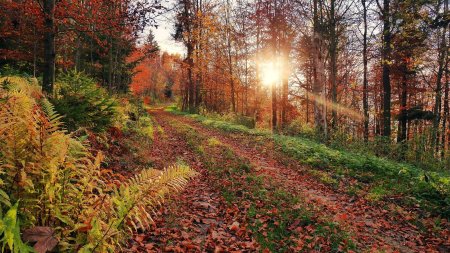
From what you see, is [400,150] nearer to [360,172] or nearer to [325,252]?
[360,172]

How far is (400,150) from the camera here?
12.6 meters

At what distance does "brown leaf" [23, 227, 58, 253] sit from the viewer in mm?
2180

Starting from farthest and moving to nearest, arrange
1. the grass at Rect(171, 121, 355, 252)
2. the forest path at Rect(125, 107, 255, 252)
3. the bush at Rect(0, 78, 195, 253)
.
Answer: the grass at Rect(171, 121, 355, 252), the forest path at Rect(125, 107, 255, 252), the bush at Rect(0, 78, 195, 253)

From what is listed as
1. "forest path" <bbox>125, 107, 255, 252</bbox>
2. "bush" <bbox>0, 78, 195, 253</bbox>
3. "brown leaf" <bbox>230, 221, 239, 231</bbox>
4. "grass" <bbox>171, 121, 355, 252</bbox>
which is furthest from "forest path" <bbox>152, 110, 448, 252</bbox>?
"bush" <bbox>0, 78, 195, 253</bbox>

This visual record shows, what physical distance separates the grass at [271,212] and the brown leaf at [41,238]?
2.95 m

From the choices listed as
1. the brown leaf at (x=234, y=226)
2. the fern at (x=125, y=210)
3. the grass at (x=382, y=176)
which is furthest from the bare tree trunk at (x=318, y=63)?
the fern at (x=125, y=210)

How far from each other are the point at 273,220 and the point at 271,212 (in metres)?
0.23

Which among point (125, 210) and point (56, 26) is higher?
point (56, 26)

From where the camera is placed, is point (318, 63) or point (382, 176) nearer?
point (382, 176)

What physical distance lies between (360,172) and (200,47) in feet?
76.6

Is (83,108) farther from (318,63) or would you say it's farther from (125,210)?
(318,63)

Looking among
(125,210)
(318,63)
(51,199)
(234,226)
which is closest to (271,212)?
(234,226)

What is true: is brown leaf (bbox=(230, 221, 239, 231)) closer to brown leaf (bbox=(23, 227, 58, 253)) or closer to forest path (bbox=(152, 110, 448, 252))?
forest path (bbox=(152, 110, 448, 252))

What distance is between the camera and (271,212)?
5371 millimetres
